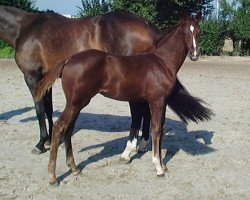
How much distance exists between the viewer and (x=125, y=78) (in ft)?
15.0

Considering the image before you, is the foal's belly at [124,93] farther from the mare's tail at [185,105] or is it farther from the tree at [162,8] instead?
the tree at [162,8]

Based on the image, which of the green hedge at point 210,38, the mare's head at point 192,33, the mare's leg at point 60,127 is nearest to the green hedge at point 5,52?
the green hedge at point 210,38

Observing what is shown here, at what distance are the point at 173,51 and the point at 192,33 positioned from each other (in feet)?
1.17

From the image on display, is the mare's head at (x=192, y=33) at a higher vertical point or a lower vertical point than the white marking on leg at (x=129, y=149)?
higher

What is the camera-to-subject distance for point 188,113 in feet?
17.9

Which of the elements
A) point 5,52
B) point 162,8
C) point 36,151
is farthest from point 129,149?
point 162,8

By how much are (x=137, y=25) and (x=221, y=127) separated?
261 cm

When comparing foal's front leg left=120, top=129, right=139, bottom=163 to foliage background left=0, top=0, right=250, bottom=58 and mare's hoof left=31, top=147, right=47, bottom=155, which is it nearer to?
mare's hoof left=31, top=147, right=47, bottom=155

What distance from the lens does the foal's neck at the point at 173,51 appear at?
4750 mm

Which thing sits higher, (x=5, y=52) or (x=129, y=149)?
(x=129, y=149)

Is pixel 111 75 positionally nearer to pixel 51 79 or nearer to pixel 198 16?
pixel 51 79

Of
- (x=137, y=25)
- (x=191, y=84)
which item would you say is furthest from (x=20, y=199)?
(x=191, y=84)

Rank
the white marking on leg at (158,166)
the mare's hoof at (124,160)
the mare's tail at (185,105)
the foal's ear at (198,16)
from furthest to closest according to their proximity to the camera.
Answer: the mare's tail at (185,105), the mare's hoof at (124,160), the white marking on leg at (158,166), the foal's ear at (198,16)

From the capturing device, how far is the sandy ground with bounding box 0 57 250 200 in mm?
4301
